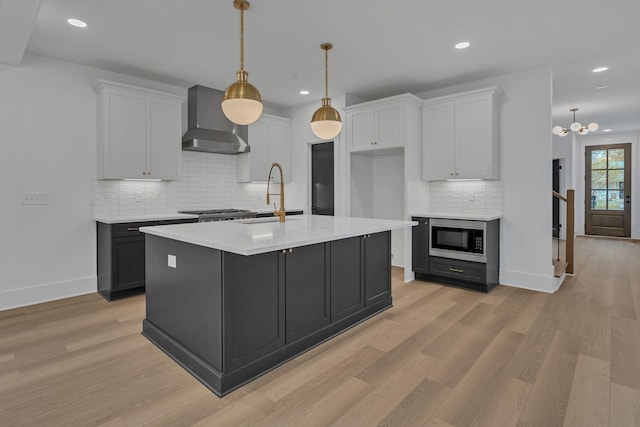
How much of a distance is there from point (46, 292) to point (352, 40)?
428 cm

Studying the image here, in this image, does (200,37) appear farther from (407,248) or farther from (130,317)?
(407,248)

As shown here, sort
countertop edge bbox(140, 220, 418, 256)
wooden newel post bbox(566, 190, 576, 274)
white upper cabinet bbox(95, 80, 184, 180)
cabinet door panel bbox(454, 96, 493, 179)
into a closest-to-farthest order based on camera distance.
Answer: countertop edge bbox(140, 220, 418, 256), white upper cabinet bbox(95, 80, 184, 180), cabinet door panel bbox(454, 96, 493, 179), wooden newel post bbox(566, 190, 576, 274)

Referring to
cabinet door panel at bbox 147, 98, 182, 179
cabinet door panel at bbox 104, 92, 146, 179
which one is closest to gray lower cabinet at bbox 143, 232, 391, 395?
cabinet door panel at bbox 104, 92, 146, 179

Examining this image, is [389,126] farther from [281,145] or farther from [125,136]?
[125,136]

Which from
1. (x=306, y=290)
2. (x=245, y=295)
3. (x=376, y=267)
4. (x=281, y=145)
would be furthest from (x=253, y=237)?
(x=281, y=145)

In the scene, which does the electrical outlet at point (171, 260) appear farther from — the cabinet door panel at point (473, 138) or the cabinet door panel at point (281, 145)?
the cabinet door panel at point (473, 138)

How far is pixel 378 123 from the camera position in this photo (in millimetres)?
4914

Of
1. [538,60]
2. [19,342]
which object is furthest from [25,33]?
[538,60]

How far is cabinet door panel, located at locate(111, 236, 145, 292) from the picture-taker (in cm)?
390

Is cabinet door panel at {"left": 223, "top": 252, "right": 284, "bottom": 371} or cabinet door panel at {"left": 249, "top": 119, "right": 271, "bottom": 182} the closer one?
cabinet door panel at {"left": 223, "top": 252, "right": 284, "bottom": 371}

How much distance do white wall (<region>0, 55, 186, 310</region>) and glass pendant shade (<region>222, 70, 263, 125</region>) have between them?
2.63m

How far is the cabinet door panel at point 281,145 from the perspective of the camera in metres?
5.89

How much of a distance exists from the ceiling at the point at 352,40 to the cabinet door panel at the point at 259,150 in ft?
2.71

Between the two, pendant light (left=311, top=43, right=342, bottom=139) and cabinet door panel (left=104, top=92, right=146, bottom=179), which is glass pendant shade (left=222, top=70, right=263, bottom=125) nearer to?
pendant light (left=311, top=43, right=342, bottom=139)
